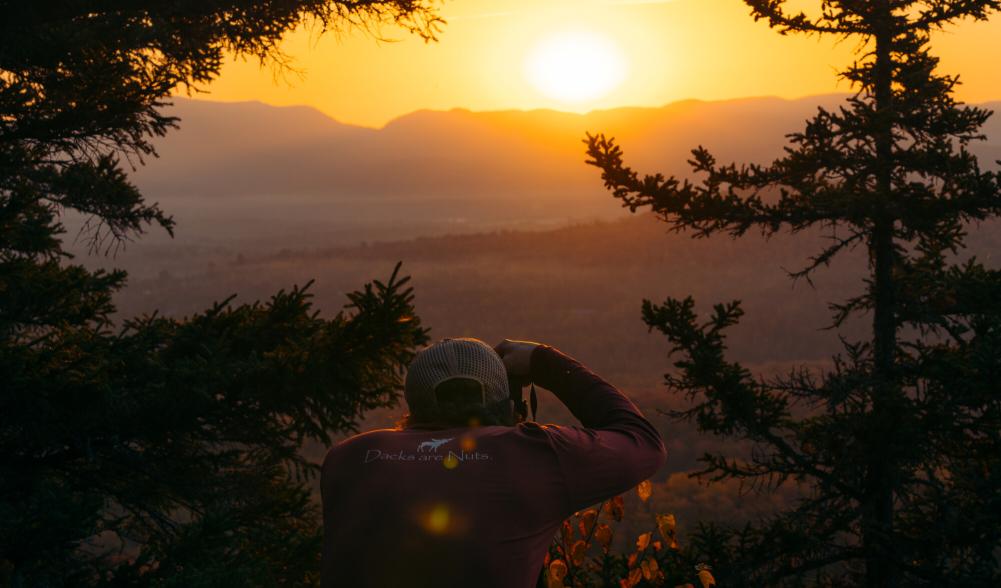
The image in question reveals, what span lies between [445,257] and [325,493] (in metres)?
125

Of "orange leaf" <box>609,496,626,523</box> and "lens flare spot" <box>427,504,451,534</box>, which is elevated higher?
"lens flare spot" <box>427,504,451,534</box>

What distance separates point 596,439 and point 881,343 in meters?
6.03

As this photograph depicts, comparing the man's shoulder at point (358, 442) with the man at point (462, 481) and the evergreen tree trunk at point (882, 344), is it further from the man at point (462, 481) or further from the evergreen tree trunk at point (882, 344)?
the evergreen tree trunk at point (882, 344)

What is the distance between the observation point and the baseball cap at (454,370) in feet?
8.09

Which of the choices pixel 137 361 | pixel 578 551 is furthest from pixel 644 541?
pixel 137 361

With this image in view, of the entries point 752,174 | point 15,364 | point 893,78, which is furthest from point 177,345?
point 893,78

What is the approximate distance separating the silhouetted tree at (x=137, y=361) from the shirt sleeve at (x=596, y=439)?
1.18 meters

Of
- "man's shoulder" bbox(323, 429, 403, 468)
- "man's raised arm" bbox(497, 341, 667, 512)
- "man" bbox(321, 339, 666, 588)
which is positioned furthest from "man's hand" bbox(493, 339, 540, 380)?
"man's shoulder" bbox(323, 429, 403, 468)

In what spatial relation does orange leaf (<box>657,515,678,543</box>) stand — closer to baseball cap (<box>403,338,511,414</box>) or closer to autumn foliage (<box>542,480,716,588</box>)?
autumn foliage (<box>542,480,716,588</box>)

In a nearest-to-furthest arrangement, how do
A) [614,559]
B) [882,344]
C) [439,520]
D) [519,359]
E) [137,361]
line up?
[439,520]
[519,359]
[137,361]
[614,559]
[882,344]

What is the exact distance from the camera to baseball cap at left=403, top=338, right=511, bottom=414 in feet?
8.09

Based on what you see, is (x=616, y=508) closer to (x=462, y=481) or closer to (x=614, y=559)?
(x=614, y=559)

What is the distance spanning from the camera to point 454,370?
246 centimetres

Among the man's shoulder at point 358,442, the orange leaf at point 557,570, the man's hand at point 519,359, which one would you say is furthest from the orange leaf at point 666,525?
the man's shoulder at point 358,442
